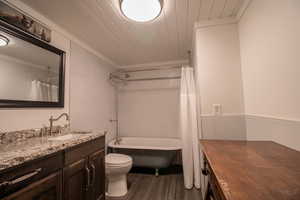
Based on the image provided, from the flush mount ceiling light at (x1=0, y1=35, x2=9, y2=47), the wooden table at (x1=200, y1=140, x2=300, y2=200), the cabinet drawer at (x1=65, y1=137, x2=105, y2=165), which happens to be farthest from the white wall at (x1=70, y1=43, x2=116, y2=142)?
the wooden table at (x1=200, y1=140, x2=300, y2=200)

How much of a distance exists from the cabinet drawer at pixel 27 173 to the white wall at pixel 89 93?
3.29ft

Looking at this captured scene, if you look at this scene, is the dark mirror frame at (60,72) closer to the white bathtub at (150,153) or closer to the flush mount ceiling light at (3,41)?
the flush mount ceiling light at (3,41)

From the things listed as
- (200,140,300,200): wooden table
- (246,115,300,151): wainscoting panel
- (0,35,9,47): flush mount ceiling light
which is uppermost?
(0,35,9,47): flush mount ceiling light

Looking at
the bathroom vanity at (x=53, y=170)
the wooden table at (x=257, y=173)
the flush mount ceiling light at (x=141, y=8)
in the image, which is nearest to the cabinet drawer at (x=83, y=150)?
the bathroom vanity at (x=53, y=170)

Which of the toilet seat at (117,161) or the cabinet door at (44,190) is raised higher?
the cabinet door at (44,190)

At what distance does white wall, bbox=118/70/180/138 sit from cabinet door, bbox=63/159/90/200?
1863mm

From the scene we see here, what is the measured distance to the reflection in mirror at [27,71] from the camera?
117cm

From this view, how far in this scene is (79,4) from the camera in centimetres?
A: 133

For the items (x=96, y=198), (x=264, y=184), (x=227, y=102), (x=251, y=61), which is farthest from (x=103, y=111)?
(x=264, y=184)

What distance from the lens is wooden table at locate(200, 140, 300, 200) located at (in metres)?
0.41

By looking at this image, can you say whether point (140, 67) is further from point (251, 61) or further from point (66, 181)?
point (66, 181)

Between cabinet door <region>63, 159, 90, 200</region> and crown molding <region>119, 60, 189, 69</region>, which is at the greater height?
crown molding <region>119, 60, 189, 69</region>

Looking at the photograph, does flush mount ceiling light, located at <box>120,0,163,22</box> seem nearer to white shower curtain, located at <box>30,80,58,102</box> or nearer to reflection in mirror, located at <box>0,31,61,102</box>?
reflection in mirror, located at <box>0,31,61,102</box>

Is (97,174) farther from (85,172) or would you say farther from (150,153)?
(150,153)
